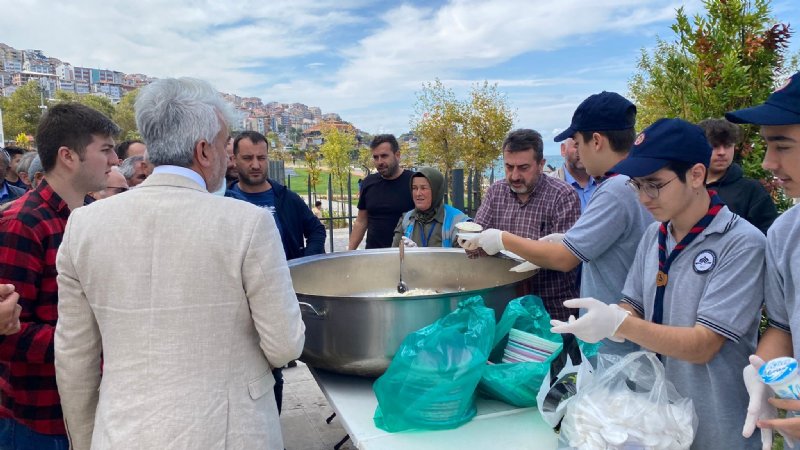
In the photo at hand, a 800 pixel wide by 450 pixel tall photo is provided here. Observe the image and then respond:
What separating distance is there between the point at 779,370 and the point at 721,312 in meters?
0.27

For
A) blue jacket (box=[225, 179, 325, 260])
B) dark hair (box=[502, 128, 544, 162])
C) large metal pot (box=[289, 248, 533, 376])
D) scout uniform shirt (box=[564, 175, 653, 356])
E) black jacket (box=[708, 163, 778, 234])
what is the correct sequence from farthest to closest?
blue jacket (box=[225, 179, 325, 260]) → black jacket (box=[708, 163, 778, 234]) → dark hair (box=[502, 128, 544, 162]) → scout uniform shirt (box=[564, 175, 653, 356]) → large metal pot (box=[289, 248, 533, 376])

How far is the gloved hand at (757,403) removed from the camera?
1.11 meters

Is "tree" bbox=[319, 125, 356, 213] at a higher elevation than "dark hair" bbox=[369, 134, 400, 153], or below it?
higher

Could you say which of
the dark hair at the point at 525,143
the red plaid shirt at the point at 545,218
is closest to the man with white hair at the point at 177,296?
the red plaid shirt at the point at 545,218

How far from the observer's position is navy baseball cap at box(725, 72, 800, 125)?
118 cm

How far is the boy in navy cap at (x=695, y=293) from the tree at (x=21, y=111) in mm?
38582

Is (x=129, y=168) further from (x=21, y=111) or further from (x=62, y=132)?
(x=21, y=111)

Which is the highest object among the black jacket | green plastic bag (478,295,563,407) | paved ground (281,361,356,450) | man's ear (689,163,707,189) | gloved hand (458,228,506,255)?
man's ear (689,163,707,189)

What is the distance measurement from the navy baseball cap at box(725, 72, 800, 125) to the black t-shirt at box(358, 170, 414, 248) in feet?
10.3

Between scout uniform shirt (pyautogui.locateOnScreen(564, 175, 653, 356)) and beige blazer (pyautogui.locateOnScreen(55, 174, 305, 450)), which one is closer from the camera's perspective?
beige blazer (pyautogui.locateOnScreen(55, 174, 305, 450))

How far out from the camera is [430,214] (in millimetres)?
3703

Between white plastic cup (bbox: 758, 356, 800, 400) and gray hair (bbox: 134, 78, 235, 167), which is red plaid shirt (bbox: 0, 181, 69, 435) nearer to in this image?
gray hair (bbox: 134, 78, 235, 167)

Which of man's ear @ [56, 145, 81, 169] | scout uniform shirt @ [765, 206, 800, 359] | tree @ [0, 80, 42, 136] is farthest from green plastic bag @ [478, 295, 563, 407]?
tree @ [0, 80, 42, 136]

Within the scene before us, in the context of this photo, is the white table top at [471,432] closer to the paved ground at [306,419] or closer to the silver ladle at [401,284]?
the silver ladle at [401,284]
